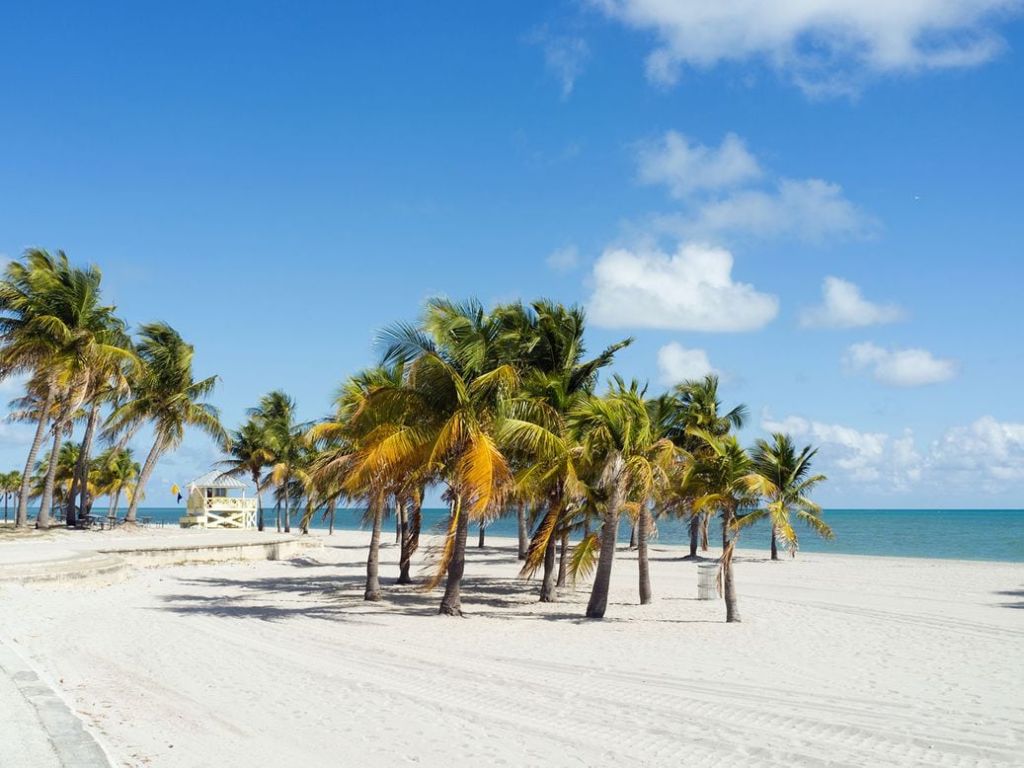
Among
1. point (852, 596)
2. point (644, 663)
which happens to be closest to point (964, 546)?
point (852, 596)

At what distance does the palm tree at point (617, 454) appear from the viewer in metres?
15.8

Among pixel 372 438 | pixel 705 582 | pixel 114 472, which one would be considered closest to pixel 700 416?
pixel 705 582

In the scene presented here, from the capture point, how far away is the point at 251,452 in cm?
5150

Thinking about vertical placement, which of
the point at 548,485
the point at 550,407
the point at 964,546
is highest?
the point at 550,407

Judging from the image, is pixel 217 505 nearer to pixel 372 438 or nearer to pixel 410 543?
pixel 410 543

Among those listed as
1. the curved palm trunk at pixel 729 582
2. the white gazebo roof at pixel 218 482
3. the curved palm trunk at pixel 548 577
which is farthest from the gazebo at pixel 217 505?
the curved palm trunk at pixel 729 582

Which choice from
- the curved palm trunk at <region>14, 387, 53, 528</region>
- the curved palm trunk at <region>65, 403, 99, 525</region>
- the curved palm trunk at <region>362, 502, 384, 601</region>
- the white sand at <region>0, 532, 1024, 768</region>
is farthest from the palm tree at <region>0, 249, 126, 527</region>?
the curved palm trunk at <region>362, 502, 384, 601</region>

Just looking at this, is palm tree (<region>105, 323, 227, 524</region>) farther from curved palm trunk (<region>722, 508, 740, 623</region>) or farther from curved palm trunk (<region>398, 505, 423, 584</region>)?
curved palm trunk (<region>722, 508, 740, 623</region>)

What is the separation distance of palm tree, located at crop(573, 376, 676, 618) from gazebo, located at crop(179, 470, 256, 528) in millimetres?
39158

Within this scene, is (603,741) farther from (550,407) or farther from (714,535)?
(714,535)

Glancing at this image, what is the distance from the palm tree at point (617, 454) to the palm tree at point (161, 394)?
2820 centimetres

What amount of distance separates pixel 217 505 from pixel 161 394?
1464 centimetres

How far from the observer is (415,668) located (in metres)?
11.2

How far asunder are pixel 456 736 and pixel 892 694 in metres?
5.60
